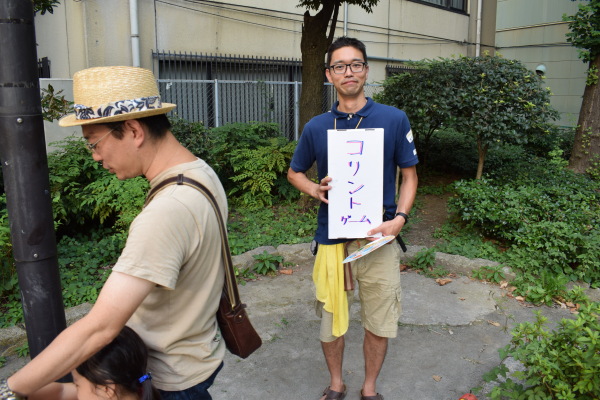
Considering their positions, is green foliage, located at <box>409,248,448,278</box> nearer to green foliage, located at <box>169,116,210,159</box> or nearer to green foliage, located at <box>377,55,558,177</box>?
green foliage, located at <box>377,55,558,177</box>

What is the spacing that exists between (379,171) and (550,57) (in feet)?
56.5

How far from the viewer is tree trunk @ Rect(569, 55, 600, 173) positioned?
27.0ft

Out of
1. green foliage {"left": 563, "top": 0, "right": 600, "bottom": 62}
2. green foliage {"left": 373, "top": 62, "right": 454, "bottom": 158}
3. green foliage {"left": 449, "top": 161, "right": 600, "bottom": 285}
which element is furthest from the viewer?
green foliage {"left": 563, "top": 0, "right": 600, "bottom": 62}

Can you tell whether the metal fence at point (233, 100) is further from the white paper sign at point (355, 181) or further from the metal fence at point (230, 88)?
the white paper sign at point (355, 181)

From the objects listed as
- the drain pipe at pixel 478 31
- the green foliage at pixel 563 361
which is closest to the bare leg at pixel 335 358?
the green foliage at pixel 563 361

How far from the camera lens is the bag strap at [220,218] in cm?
165

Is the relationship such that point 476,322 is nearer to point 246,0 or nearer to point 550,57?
point 246,0

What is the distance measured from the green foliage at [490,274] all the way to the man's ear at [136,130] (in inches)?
167

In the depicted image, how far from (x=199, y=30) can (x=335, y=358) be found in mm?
8214

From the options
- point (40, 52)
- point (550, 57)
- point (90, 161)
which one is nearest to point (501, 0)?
point (550, 57)

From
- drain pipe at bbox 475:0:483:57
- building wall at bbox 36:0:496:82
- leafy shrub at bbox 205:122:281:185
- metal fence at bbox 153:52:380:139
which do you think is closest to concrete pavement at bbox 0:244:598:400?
leafy shrub at bbox 205:122:281:185

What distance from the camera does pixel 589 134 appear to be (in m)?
8.22

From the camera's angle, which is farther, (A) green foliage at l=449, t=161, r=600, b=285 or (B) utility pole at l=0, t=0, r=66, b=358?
(A) green foliage at l=449, t=161, r=600, b=285

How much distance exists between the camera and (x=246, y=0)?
34.7ft
